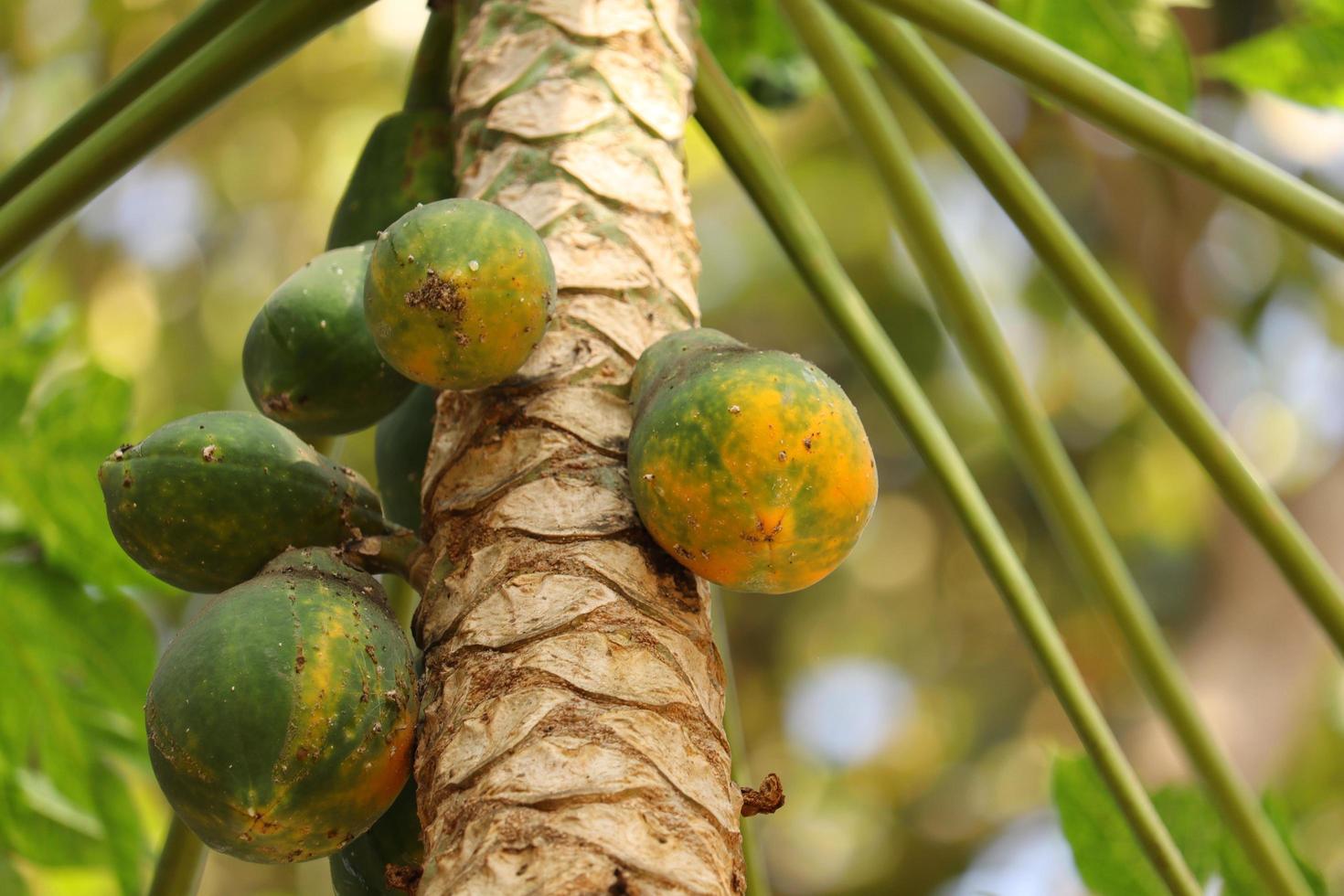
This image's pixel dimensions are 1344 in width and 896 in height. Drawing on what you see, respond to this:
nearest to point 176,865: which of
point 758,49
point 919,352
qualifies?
point 758,49

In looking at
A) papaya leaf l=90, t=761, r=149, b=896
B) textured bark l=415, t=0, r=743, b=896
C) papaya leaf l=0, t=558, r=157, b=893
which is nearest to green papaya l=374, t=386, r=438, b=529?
textured bark l=415, t=0, r=743, b=896

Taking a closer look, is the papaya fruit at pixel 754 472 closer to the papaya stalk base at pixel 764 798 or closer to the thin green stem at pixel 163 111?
the papaya stalk base at pixel 764 798

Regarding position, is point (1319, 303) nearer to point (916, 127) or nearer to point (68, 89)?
point (916, 127)

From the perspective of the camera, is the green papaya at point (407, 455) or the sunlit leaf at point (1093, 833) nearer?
the green papaya at point (407, 455)

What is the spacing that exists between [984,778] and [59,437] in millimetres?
7719

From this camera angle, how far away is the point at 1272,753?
5.17 m

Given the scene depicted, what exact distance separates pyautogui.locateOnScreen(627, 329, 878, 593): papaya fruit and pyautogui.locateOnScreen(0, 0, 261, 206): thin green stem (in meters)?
0.92

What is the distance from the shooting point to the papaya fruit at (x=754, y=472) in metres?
1.37

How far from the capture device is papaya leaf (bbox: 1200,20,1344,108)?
2.64m

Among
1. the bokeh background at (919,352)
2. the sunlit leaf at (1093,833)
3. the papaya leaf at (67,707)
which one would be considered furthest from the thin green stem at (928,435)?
the bokeh background at (919,352)

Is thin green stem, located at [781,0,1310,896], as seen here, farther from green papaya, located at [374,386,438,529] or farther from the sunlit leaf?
green papaya, located at [374,386,438,529]

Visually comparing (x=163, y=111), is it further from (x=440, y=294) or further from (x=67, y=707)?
(x=67, y=707)

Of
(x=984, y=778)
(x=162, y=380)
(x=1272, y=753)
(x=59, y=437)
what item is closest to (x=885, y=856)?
(x=984, y=778)

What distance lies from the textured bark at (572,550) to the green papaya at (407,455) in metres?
0.25
